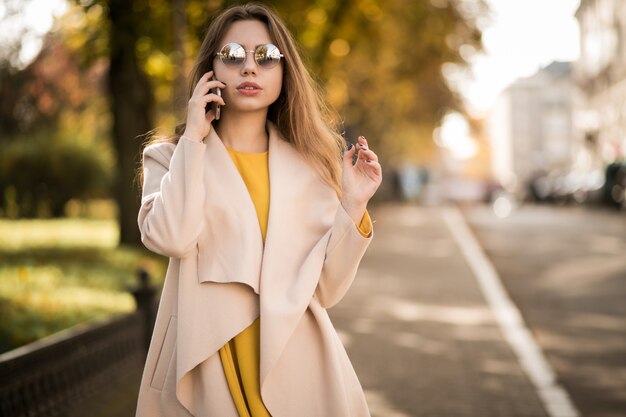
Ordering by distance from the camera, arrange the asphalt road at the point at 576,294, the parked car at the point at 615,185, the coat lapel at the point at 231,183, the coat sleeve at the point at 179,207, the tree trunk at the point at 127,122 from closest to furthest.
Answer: the coat sleeve at the point at 179,207 < the coat lapel at the point at 231,183 < the asphalt road at the point at 576,294 < the tree trunk at the point at 127,122 < the parked car at the point at 615,185

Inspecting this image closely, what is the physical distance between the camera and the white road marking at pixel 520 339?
6984 mm

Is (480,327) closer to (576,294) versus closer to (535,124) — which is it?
(576,294)

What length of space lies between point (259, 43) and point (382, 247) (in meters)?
19.0

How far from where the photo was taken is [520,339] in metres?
9.84

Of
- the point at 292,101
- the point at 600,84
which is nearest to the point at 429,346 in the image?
the point at 292,101

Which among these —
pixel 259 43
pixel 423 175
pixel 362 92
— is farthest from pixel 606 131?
pixel 259 43

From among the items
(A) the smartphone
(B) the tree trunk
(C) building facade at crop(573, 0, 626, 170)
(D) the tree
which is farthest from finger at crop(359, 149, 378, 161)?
(C) building facade at crop(573, 0, 626, 170)

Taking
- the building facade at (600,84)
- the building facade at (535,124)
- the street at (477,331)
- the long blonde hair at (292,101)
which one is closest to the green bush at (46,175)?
the street at (477,331)

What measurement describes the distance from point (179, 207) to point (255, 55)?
542 mm

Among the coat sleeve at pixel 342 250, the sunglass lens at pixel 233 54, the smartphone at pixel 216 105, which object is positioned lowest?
the coat sleeve at pixel 342 250

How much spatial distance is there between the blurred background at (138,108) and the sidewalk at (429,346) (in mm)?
2320

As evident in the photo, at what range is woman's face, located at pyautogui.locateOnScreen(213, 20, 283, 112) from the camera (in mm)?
2887

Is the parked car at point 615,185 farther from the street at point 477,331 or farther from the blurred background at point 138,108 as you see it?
the street at point 477,331

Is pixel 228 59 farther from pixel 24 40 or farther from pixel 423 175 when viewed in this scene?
pixel 423 175
